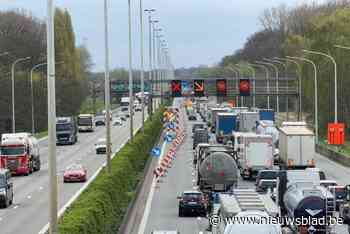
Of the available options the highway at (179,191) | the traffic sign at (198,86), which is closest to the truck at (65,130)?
the traffic sign at (198,86)

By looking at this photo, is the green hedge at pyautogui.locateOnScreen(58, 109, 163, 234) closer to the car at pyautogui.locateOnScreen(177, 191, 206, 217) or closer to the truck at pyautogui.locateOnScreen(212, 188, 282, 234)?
the car at pyautogui.locateOnScreen(177, 191, 206, 217)

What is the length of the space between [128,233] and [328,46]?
64.6 metres

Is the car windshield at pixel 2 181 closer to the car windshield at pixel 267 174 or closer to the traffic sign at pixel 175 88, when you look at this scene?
the car windshield at pixel 267 174

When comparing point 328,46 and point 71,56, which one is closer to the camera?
point 328,46

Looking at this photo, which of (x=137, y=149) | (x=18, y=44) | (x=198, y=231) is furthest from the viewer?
(x=18, y=44)

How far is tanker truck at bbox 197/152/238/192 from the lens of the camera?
43.5 metres

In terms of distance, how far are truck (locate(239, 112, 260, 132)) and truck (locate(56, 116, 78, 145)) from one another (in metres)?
17.2

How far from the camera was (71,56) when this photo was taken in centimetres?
14475

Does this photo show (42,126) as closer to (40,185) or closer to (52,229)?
(40,185)

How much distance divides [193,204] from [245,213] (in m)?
15.9

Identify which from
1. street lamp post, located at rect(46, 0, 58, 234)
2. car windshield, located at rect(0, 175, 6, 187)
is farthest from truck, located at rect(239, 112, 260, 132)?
street lamp post, located at rect(46, 0, 58, 234)

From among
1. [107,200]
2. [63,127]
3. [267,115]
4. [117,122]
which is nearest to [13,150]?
[107,200]

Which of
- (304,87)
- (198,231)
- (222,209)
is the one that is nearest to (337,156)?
(304,87)

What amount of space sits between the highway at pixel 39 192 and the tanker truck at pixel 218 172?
6.83m
